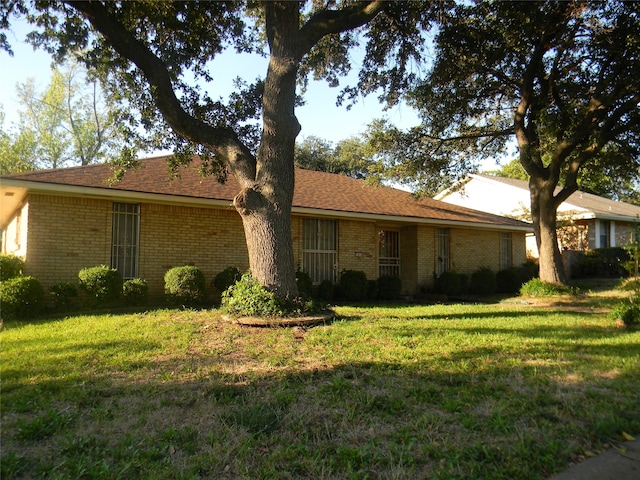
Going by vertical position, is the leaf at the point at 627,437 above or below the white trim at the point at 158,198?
below

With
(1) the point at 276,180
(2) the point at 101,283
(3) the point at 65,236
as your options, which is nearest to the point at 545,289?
(1) the point at 276,180

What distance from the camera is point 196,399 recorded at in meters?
4.43

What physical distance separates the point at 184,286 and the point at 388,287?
7276 millimetres

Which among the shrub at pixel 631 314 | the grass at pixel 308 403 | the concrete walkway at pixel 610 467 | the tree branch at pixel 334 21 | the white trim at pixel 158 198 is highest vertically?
the tree branch at pixel 334 21

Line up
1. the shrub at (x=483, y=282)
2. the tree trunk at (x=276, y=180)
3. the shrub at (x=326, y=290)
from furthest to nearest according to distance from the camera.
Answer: the shrub at (x=483, y=282) → the shrub at (x=326, y=290) → the tree trunk at (x=276, y=180)

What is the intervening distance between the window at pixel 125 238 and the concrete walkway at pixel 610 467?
10780 mm

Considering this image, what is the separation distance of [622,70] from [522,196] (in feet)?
57.2

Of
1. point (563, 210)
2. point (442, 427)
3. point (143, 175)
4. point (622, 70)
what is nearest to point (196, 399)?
point (442, 427)

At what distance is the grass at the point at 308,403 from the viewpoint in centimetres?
330

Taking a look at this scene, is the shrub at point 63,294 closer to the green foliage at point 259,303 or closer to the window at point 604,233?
the green foliage at point 259,303

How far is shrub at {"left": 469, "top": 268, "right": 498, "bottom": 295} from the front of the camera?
17703 millimetres

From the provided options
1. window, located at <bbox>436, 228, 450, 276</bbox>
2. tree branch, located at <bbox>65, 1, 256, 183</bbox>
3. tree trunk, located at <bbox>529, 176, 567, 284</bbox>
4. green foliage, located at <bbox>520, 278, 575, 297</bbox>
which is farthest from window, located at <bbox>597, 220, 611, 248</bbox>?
tree branch, located at <bbox>65, 1, 256, 183</bbox>

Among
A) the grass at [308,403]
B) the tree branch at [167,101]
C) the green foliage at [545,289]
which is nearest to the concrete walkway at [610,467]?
the grass at [308,403]

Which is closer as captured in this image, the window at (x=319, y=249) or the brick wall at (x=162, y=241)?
the brick wall at (x=162, y=241)
